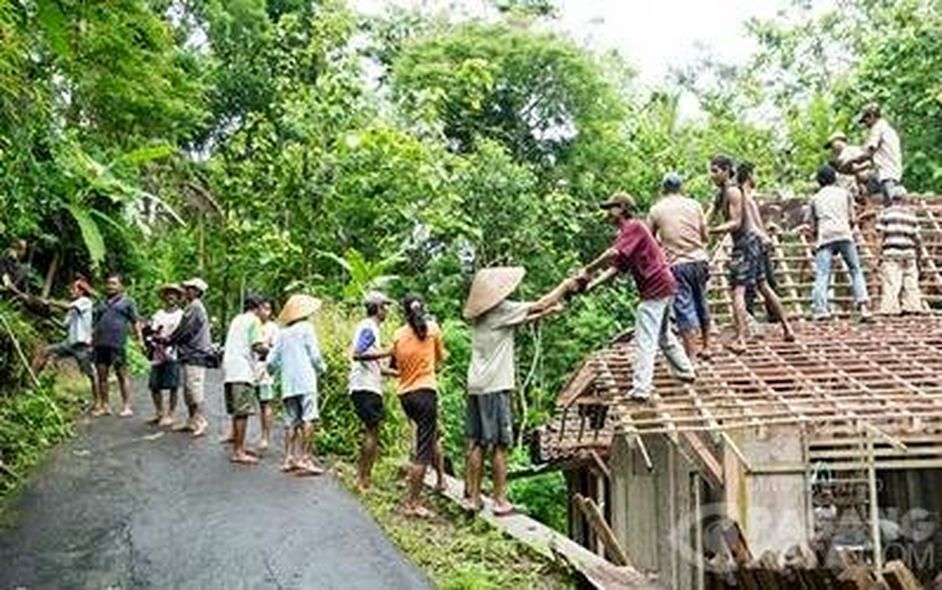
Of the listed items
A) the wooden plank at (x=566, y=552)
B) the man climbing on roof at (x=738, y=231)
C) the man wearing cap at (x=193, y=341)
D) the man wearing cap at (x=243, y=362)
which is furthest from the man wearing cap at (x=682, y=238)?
the man wearing cap at (x=193, y=341)

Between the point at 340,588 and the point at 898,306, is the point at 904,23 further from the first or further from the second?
the point at 340,588

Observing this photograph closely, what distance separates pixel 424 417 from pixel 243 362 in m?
2.04

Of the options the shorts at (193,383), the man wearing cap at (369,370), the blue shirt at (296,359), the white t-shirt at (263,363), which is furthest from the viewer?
the shorts at (193,383)

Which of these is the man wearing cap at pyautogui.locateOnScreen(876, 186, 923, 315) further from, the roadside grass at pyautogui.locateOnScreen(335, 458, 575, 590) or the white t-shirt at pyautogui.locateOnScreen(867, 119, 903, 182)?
the roadside grass at pyautogui.locateOnScreen(335, 458, 575, 590)

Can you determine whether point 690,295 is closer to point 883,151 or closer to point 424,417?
point 424,417

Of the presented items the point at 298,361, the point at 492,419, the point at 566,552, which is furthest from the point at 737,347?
the point at 298,361

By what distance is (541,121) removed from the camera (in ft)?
72.5

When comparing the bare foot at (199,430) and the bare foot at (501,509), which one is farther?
the bare foot at (199,430)

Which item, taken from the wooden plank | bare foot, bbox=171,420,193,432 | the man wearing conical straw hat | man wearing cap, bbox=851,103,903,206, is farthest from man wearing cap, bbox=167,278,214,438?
man wearing cap, bbox=851,103,903,206

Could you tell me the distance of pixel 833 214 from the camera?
11.8 m

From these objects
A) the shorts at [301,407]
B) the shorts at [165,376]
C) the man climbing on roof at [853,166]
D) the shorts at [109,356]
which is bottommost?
the shorts at [301,407]

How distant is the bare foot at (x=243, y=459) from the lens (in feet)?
36.6

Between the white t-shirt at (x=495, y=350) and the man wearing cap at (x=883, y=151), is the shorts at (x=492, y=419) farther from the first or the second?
the man wearing cap at (x=883, y=151)

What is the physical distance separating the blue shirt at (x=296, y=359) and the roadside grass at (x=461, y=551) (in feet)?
3.56
